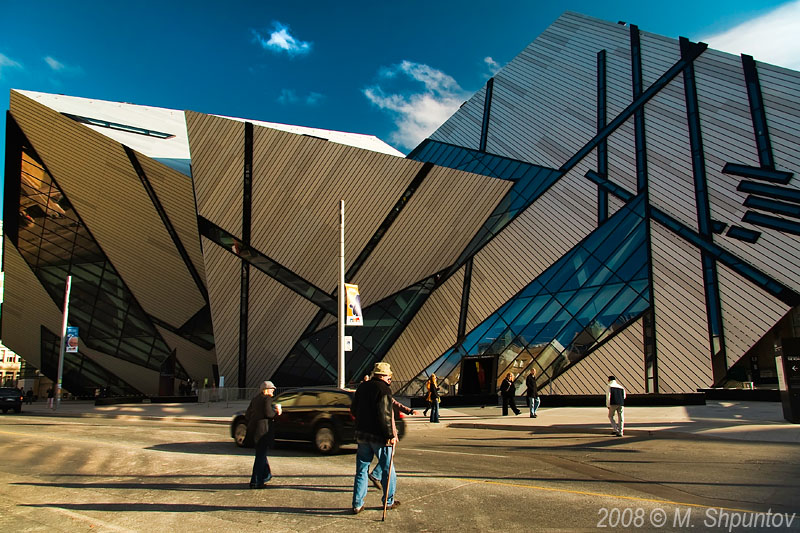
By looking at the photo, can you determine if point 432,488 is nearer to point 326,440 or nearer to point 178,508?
point 178,508

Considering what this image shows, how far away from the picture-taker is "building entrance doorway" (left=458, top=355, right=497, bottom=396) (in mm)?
23609

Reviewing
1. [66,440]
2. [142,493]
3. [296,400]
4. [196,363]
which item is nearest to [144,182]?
[196,363]

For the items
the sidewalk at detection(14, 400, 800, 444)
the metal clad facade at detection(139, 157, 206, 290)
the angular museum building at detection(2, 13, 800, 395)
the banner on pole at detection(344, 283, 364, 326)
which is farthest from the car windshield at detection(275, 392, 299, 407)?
the metal clad facade at detection(139, 157, 206, 290)

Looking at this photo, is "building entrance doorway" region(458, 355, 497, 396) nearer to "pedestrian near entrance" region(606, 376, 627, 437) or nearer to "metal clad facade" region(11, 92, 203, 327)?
"pedestrian near entrance" region(606, 376, 627, 437)

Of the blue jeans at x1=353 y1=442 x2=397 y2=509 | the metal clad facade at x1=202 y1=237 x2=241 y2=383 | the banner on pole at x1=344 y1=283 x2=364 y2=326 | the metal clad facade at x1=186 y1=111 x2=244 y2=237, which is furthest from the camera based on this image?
the metal clad facade at x1=202 y1=237 x2=241 y2=383

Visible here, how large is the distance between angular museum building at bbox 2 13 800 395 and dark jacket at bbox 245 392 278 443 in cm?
1604

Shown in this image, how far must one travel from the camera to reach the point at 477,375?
24.1 metres

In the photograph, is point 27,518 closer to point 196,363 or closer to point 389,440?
point 389,440

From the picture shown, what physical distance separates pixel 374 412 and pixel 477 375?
19.0 meters

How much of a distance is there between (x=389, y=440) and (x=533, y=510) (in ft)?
5.48

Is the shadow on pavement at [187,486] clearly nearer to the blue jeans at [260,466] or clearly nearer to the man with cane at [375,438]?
the blue jeans at [260,466]

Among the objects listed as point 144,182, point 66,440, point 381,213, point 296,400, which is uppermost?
point 144,182

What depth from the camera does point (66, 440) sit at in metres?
12.9

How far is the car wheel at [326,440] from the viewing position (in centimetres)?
1082
